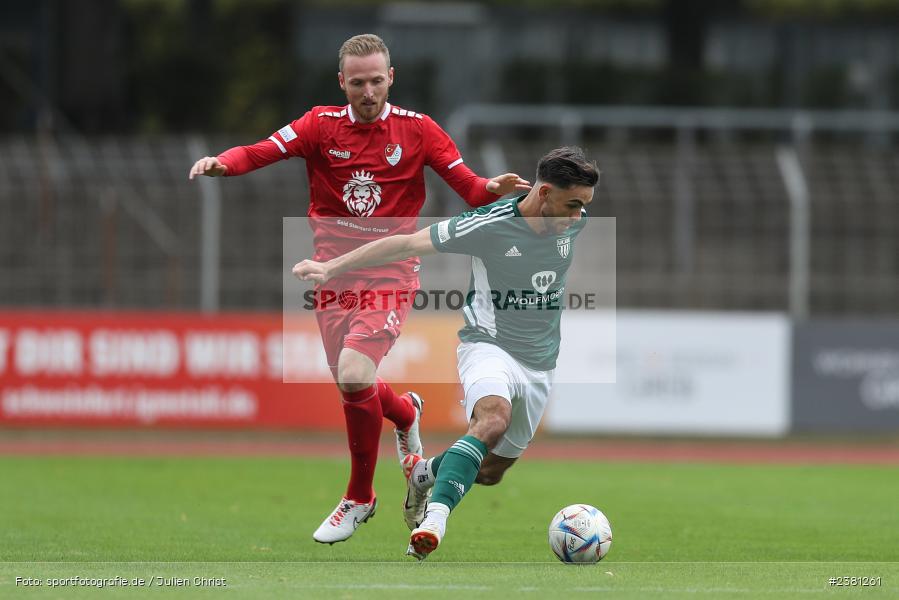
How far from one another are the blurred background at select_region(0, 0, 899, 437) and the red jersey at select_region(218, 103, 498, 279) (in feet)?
29.0

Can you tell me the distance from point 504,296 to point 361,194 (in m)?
1.04

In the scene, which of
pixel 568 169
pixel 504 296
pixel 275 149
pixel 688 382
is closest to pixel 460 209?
pixel 688 382

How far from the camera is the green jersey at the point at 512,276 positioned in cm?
780

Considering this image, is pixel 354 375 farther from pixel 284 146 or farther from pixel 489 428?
pixel 284 146

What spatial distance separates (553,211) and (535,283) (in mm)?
463

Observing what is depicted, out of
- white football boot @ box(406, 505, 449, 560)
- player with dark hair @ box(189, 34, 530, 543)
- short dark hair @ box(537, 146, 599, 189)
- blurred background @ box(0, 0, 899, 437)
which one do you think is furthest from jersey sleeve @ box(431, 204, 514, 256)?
blurred background @ box(0, 0, 899, 437)

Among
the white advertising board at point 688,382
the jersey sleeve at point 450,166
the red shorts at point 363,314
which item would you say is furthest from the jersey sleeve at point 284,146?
the white advertising board at point 688,382

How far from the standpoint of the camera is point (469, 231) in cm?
776

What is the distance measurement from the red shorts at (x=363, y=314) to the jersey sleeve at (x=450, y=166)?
2.15 ft

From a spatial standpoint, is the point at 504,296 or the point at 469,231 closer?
the point at 469,231

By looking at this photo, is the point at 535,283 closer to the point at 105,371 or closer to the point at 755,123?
the point at 105,371

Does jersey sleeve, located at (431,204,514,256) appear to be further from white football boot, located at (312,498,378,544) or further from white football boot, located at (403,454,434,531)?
white football boot, located at (312,498,378,544)

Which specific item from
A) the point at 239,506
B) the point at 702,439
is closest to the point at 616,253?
the point at 702,439

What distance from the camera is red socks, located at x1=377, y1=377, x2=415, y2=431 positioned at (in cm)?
862
